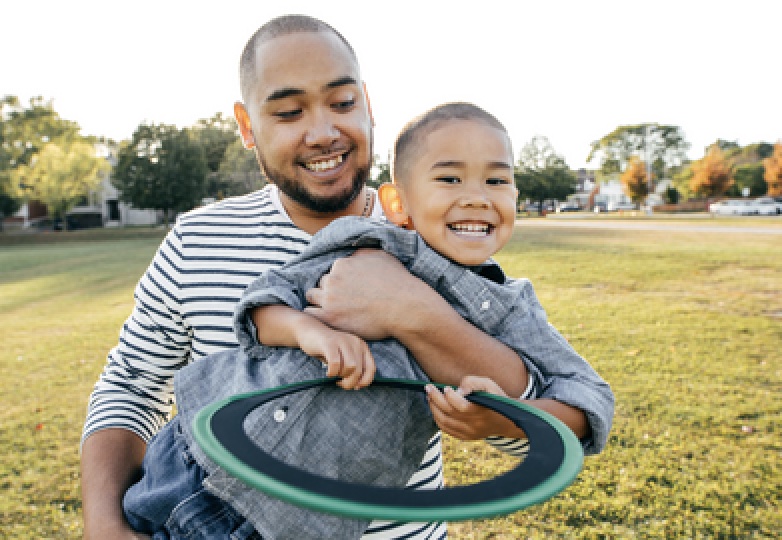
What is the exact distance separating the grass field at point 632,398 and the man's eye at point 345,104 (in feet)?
10.6

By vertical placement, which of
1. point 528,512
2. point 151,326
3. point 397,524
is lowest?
point 528,512

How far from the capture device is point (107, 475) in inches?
72.5

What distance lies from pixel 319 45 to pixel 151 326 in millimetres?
1101

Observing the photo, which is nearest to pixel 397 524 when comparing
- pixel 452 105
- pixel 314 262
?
pixel 314 262

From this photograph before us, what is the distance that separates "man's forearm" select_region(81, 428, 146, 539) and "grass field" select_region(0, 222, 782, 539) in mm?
2825

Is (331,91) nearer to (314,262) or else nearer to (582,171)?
(314,262)

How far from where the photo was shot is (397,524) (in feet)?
5.89

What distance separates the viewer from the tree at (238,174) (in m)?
49.6

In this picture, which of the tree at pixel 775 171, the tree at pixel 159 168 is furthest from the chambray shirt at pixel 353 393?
the tree at pixel 775 171

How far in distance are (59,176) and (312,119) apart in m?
49.2

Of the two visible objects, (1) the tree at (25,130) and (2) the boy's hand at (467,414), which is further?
(1) the tree at (25,130)

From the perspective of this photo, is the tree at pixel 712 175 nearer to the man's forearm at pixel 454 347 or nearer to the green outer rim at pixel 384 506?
the man's forearm at pixel 454 347

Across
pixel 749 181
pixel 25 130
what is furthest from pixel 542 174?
pixel 25 130

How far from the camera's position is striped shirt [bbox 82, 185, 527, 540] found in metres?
1.91
